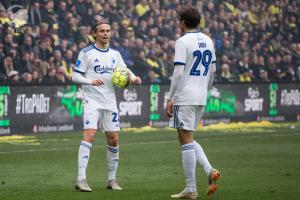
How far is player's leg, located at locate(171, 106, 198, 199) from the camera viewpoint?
1188 cm

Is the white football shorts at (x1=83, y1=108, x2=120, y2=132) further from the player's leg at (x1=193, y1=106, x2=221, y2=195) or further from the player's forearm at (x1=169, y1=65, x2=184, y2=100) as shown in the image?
the player's forearm at (x1=169, y1=65, x2=184, y2=100)

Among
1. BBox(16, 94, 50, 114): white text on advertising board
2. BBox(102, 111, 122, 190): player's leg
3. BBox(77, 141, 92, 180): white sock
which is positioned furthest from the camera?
BBox(16, 94, 50, 114): white text on advertising board

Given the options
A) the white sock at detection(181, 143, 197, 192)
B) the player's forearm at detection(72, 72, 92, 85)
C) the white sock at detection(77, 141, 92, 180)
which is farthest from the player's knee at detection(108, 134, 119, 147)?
the white sock at detection(181, 143, 197, 192)

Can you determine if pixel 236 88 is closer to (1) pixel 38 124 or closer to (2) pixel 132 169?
(1) pixel 38 124

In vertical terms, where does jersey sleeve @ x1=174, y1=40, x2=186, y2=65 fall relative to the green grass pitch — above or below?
above

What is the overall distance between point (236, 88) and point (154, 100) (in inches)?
169

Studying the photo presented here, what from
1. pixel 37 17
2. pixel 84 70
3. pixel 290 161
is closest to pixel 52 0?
pixel 37 17

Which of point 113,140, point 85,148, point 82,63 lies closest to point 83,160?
point 85,148

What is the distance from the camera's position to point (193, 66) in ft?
39.3

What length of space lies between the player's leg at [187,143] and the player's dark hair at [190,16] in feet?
3.42

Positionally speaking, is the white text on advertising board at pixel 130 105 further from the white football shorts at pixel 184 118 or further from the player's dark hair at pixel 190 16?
the player's dark hair at pixel 190 16

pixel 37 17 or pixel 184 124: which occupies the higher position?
pixel 37 17

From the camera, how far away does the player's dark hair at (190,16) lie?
38.6 feet

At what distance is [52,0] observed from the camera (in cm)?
2739
